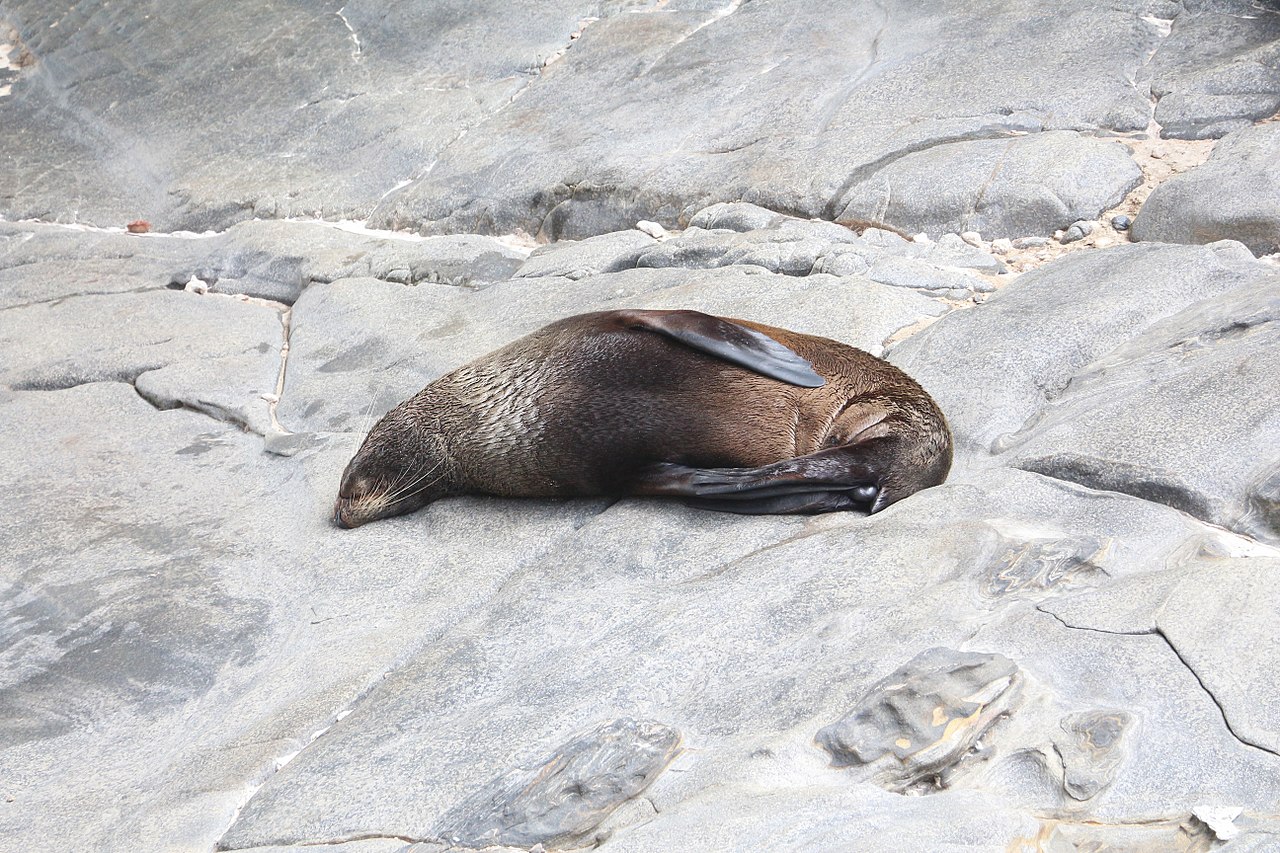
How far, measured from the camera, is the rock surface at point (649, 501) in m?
2.65

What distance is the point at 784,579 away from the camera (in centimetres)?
355

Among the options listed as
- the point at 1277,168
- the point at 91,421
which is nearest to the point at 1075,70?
the point at 1277,168

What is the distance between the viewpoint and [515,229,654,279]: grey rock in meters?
7.04

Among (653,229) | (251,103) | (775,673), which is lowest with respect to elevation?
(653,229)

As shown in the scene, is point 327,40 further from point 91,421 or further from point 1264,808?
point 1264,808

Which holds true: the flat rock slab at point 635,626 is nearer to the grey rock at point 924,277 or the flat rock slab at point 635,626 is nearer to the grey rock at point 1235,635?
the grey rock at point 1235,635

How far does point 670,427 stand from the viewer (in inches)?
179

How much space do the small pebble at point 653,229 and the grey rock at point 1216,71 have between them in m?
3.20

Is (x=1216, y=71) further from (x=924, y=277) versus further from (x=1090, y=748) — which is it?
(x=1090, y=748)

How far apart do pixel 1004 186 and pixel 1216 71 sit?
1823 mm

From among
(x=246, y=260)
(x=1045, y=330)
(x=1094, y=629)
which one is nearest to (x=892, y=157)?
(x=1045, y=330)

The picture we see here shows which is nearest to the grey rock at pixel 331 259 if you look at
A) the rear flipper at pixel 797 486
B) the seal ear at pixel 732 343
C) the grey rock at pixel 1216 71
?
the seal ear at pixel 732 343

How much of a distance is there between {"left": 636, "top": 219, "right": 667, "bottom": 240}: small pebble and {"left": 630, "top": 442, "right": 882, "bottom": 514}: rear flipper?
3636 millimetres

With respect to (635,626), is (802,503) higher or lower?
lower
